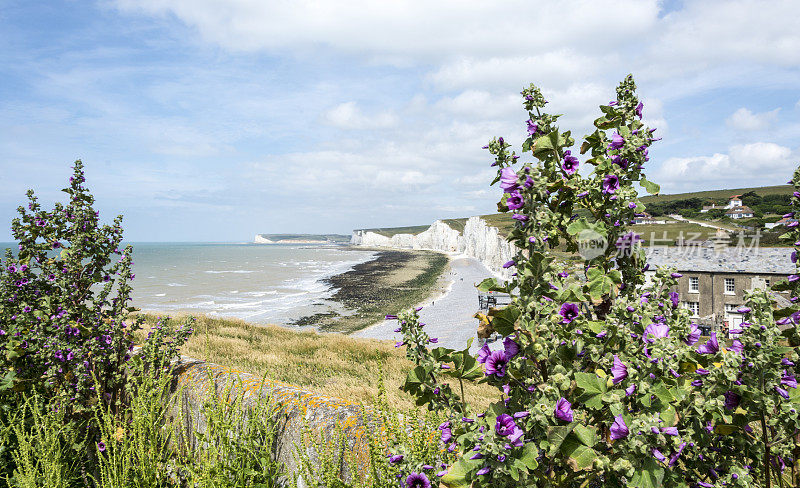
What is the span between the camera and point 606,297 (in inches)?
82.7

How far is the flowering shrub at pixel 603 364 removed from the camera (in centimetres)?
144

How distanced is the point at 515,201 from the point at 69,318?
5162 mm

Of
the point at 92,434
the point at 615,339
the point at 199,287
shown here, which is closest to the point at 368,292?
the point at 199,287

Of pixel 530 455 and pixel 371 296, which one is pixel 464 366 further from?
pixel 371 296

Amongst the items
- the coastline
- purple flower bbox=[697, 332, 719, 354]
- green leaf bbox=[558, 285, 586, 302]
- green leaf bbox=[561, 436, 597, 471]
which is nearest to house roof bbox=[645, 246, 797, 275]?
the coastline

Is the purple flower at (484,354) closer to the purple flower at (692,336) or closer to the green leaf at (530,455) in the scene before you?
the green leaf at (530,455)

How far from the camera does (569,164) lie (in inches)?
85.6

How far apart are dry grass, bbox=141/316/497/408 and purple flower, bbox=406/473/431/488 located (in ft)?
11.5

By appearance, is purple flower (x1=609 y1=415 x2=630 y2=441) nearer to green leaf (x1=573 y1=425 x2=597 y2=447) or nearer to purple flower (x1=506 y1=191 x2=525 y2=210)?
green leaf (x1=573 y1=425 x2=597 y2=447)

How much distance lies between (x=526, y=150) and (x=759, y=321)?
4.34 feet

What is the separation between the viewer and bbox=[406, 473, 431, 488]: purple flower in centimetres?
180

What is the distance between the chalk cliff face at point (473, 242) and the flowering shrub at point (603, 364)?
28275 millimetres

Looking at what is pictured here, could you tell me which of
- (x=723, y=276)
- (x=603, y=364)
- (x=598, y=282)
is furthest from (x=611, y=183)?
(x=723, y=276)

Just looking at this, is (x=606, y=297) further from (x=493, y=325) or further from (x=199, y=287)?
(x=199, y=287)
